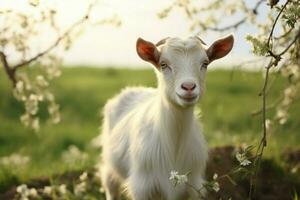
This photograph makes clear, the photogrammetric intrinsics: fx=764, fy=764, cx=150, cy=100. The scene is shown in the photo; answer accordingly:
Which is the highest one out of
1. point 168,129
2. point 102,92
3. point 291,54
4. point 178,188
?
point 102,92

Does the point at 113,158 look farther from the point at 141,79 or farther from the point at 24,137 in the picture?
the point at 141,79

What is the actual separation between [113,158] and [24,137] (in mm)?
9664

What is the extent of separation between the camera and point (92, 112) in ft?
63.9

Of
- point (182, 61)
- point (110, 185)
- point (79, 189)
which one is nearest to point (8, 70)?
point (79, 189)

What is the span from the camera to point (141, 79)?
861 inches

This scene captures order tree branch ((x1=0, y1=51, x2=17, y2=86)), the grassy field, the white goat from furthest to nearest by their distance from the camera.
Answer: the grassy field
tree branch ((x1=0, y1=51, x2=17, y2=86))
the white goat

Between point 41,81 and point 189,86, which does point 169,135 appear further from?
point 41,81

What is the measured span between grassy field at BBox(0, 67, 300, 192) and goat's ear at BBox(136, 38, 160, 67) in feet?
17.9

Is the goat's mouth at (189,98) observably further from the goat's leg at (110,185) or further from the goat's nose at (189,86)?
the goat's leg at (110,185)

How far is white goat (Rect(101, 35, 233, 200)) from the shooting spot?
6000 millimetres

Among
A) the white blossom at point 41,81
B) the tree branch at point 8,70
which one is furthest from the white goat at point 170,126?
the tree branch at point 8,70

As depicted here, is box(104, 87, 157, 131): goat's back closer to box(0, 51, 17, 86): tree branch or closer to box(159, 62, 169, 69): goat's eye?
box(0, 51, 17, 86): tree branch

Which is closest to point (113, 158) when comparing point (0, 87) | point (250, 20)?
point (250, 20)

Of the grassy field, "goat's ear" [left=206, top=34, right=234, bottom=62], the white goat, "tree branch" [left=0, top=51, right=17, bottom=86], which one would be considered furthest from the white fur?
the grassy field
